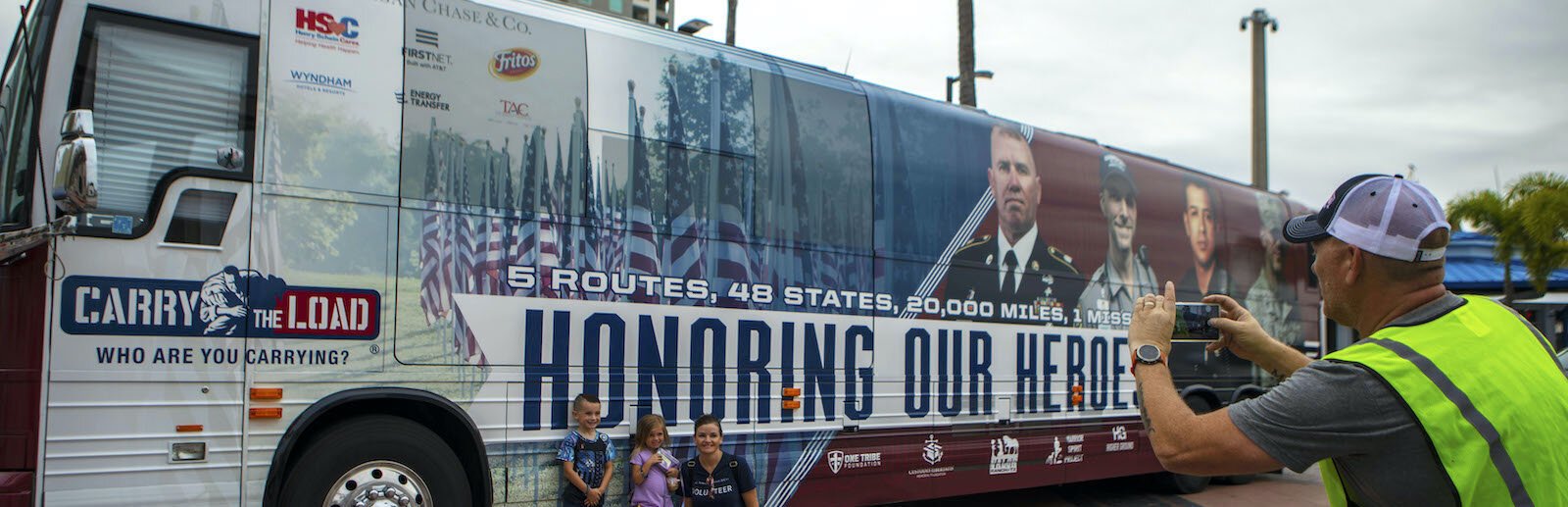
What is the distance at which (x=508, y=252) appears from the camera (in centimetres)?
610

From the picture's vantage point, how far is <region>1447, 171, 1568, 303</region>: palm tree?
834 inches

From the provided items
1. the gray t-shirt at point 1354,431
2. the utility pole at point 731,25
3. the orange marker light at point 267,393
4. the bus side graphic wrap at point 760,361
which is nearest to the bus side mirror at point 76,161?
the orange marker light at point 267,393

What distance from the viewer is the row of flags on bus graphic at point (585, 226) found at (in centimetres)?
592

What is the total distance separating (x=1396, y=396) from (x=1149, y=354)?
1.67 feet

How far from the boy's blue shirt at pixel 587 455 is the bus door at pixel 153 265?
159 centimetres

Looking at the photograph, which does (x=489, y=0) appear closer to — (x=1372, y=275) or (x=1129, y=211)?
(x=1372, y=275)

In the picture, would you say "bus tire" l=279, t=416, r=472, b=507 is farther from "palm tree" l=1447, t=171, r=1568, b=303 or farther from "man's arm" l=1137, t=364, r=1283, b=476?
"palm tree" l=1447, t=171, r=1568, b=303

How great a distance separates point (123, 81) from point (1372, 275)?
5.06m

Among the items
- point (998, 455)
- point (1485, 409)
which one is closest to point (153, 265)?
point (1485, 409)

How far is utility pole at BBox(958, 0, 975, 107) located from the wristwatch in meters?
14.3

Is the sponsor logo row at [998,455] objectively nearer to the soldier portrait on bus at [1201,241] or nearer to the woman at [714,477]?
the woman at [714,477]

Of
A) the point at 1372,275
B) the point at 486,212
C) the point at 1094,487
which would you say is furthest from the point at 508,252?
the point at 1094,487

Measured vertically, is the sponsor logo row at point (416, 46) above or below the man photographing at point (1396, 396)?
above

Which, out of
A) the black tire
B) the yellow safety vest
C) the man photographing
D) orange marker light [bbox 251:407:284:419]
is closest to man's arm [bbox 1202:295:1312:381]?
the man photographing
